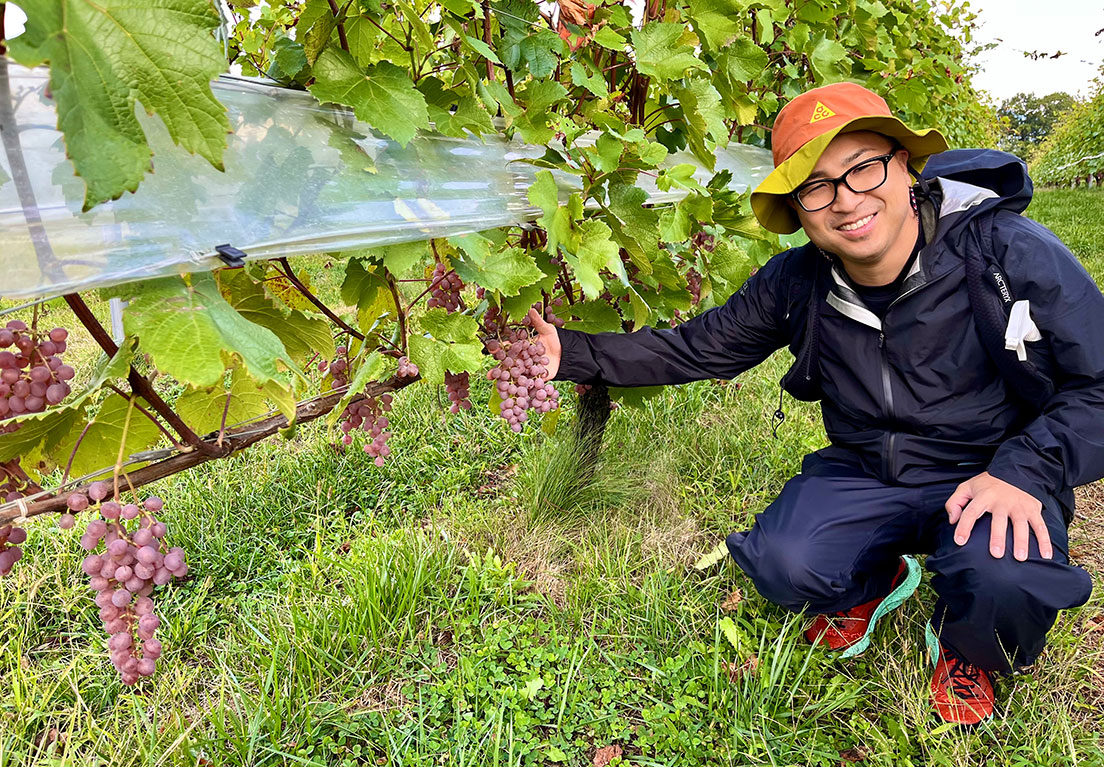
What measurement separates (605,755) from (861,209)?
155 cm

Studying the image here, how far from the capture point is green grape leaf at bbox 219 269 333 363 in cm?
152

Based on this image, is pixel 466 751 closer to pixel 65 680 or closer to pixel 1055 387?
pixel 65 680

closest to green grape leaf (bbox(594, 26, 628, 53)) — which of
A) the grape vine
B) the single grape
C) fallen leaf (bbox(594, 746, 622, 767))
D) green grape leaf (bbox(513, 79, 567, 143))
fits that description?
the grape vine

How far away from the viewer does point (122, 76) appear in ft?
3.04

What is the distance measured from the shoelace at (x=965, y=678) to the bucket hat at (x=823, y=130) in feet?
4.38

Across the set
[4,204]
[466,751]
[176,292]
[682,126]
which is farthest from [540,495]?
[4,204]

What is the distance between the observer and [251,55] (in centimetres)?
211

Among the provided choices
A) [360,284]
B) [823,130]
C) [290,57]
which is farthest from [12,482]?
[823,130]

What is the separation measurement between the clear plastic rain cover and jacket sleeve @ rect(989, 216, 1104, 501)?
1.25 metres

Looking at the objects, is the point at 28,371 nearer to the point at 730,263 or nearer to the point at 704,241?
the point at 730,263

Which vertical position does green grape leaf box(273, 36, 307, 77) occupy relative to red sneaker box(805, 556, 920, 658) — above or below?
above

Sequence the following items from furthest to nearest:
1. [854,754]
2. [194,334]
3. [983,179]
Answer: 1. [983,179]
2. [854,754]
3. [194,334]

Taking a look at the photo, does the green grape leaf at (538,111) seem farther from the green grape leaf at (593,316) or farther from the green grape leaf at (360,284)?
the green grape leaf at (593,316)

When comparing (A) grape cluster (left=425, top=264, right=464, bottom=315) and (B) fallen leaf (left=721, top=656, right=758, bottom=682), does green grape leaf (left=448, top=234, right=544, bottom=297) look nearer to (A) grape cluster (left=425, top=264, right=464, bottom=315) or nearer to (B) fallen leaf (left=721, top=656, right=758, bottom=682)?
(A) grape cluster (left=425, top=264, right=464, bottom=315)
